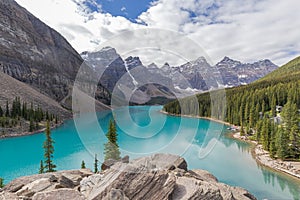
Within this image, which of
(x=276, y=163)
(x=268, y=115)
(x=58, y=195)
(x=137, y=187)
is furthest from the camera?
(x=268, y=115)

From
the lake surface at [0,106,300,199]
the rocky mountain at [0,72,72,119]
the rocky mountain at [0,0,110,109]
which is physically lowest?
the lake surface at [0,106,300,199]

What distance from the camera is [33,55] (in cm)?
10706

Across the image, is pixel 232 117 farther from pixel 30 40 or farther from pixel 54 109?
pixel 30 40

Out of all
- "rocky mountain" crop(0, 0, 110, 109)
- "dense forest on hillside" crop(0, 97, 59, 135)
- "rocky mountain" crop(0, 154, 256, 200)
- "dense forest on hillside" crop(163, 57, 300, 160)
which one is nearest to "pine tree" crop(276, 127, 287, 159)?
"dense forest on hillside" crop(163, 57, 300, 160)

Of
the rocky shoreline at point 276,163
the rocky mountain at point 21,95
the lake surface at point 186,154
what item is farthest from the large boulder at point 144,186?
the rocky mountain at point 21,95

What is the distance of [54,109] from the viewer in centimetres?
7962

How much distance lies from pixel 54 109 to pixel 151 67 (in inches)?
3200

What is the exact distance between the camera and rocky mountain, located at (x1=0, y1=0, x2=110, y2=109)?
94.9 m

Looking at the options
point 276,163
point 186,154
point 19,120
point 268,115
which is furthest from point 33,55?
point 276,163

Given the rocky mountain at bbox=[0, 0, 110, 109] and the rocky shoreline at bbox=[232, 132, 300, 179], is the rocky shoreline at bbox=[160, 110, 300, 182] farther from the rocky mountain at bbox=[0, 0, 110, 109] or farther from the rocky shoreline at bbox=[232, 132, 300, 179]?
the rocky mountain at bbox=[0, 0, 110, 109]

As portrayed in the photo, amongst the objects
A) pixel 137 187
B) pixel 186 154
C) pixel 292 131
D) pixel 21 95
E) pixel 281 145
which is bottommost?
pixel 186 154

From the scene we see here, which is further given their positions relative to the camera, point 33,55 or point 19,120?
point 33,55

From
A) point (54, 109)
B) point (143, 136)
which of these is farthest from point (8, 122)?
point (143, 136)

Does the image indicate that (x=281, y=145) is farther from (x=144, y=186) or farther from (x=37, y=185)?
(x=37, y=185)
